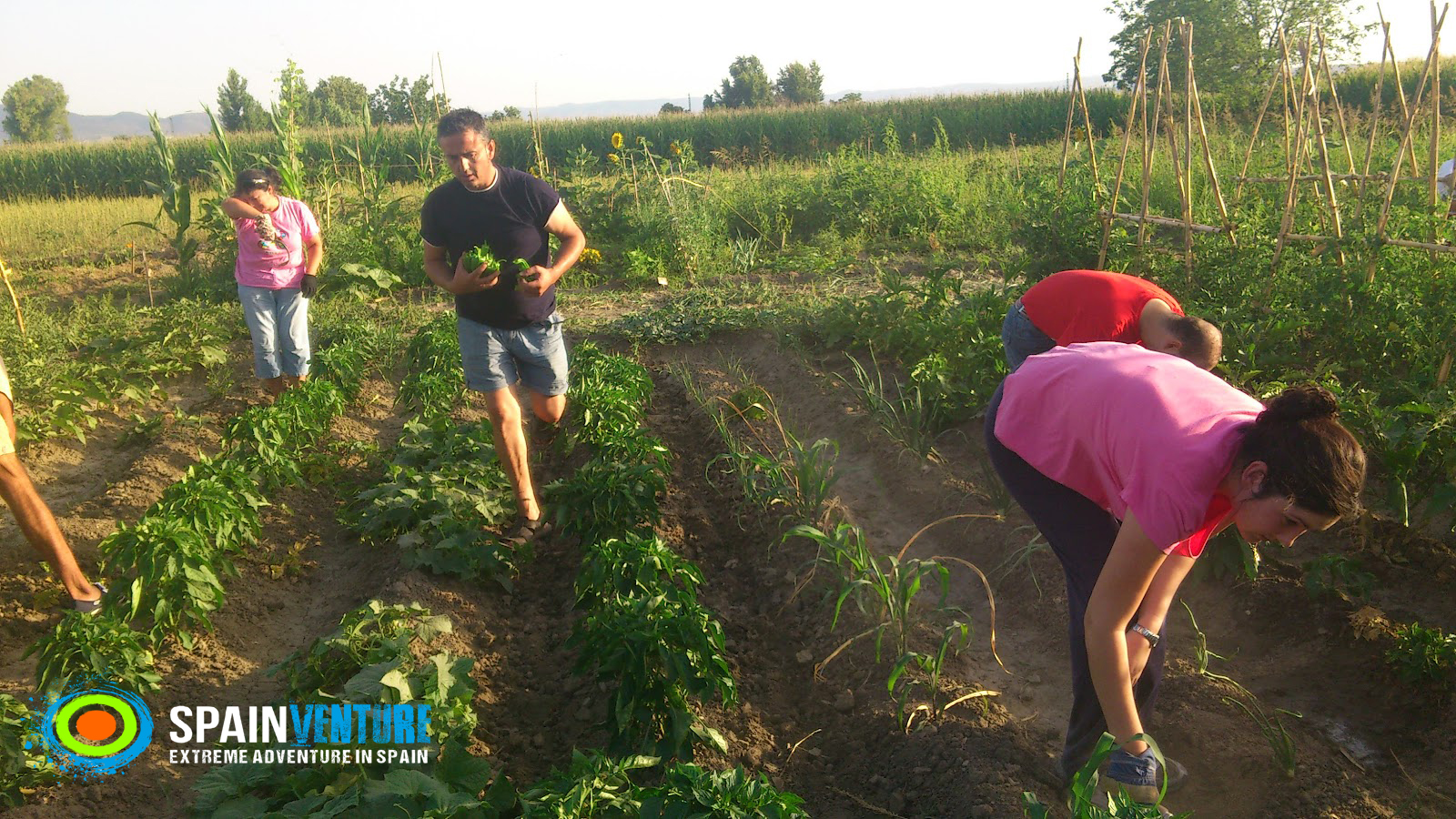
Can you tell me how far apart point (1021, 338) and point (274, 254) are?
4402 mm

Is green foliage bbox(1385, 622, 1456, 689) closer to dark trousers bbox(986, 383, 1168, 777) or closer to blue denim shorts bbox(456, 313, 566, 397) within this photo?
dark trousers bbox(986, 383, 1168, 777)

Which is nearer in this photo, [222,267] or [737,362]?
[737,362]

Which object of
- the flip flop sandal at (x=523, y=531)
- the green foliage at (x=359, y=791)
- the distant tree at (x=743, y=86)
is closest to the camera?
the green foliage at (x=359, y=791)

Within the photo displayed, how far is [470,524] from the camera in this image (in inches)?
164

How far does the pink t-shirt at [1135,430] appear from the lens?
77.9 inches

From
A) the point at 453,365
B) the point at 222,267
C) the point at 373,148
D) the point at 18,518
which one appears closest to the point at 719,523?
the point at 453,365

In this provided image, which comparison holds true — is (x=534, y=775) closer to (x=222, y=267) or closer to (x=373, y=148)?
(x=222, y=267)

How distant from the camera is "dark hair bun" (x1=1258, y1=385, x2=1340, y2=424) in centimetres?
181

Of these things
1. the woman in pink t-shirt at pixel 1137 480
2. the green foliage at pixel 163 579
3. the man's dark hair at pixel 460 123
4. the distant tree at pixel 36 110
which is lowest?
the green foliage at pixel 163 579

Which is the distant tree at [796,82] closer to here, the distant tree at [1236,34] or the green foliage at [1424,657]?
the distant tree at [1236,34]

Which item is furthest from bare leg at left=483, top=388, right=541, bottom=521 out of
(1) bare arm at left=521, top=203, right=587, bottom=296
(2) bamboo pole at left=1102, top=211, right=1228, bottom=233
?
(2) bamboo pole at left=1102, top=211, right=1228, bottom=233

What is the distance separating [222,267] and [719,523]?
7.13 metres

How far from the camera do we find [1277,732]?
2916mm

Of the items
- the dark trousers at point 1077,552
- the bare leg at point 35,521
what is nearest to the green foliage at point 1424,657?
the dark trousers at point 1077,552
